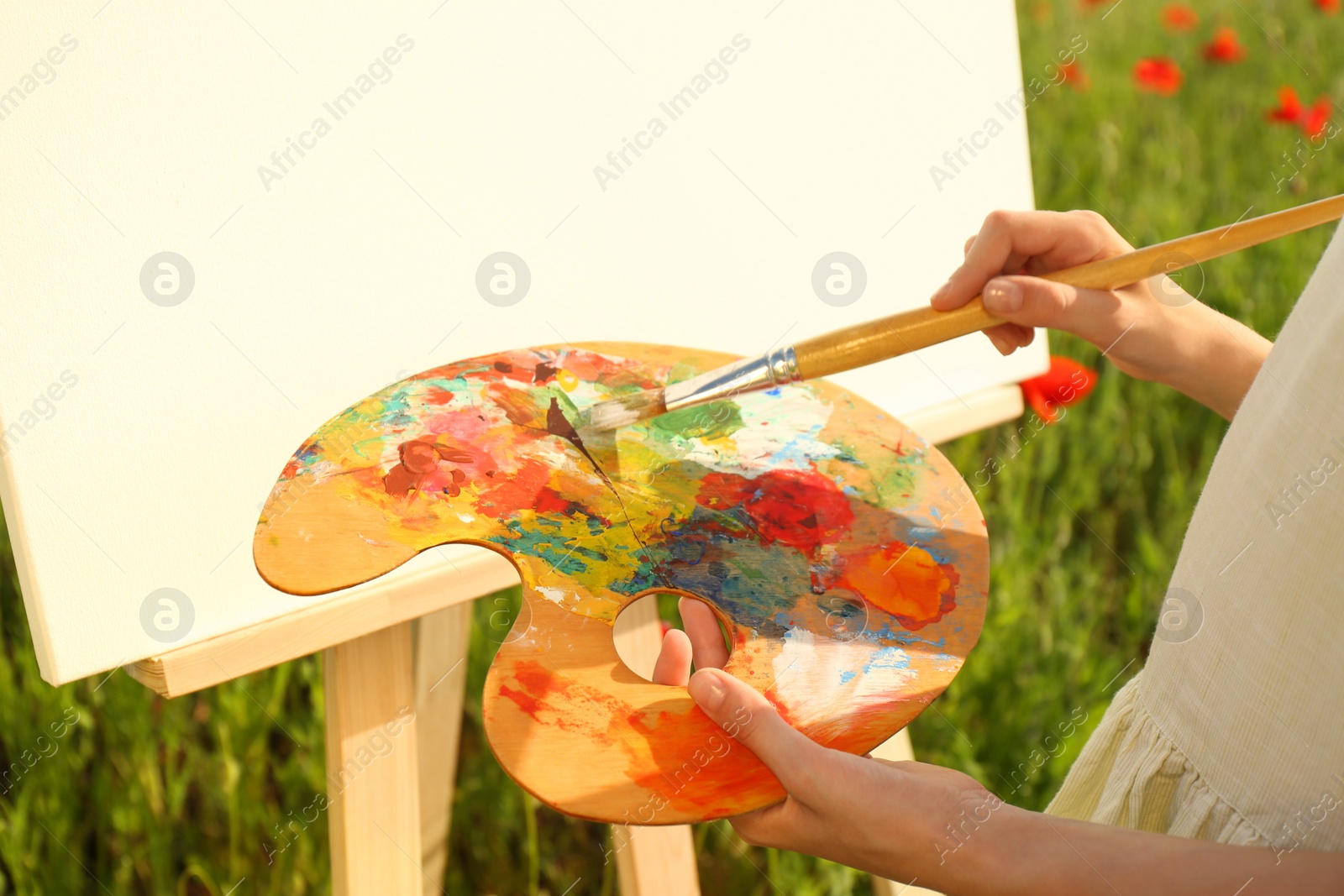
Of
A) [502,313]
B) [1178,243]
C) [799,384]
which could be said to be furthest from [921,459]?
[502,313]

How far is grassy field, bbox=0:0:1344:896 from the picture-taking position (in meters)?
1.29

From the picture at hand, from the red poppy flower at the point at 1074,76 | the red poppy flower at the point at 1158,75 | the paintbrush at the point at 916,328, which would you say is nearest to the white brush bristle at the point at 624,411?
the paintbrush at the point at 916,328

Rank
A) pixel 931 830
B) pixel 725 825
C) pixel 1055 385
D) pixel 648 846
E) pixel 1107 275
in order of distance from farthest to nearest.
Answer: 1. pixel 725 825
2. pixel 1055 385
3. pixel 648 846
4. pixel 1107 275
5. pixel 931 830

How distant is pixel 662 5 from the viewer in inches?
35.5

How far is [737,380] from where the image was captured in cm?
68

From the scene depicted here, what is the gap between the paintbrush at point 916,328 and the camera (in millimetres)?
641

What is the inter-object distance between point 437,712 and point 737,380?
65 cm

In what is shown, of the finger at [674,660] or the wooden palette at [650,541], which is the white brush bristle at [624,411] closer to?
the wooden palette at [650,541]

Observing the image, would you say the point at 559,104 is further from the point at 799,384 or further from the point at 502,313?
the point at 799,384

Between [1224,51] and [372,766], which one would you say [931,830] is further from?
[1224,51]

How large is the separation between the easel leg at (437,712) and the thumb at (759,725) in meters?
0.61

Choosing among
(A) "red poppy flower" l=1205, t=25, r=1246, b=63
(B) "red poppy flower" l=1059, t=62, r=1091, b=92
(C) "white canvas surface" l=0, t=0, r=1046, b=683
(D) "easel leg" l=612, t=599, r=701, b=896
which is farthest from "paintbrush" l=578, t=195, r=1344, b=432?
(A) "red poppy flower" l=1205, t=25, r=1246, b=63

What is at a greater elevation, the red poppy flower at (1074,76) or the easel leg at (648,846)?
the red poppy flower at (1074,76)

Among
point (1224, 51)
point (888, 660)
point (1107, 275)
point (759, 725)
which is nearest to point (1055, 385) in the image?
point (1107, 275)
